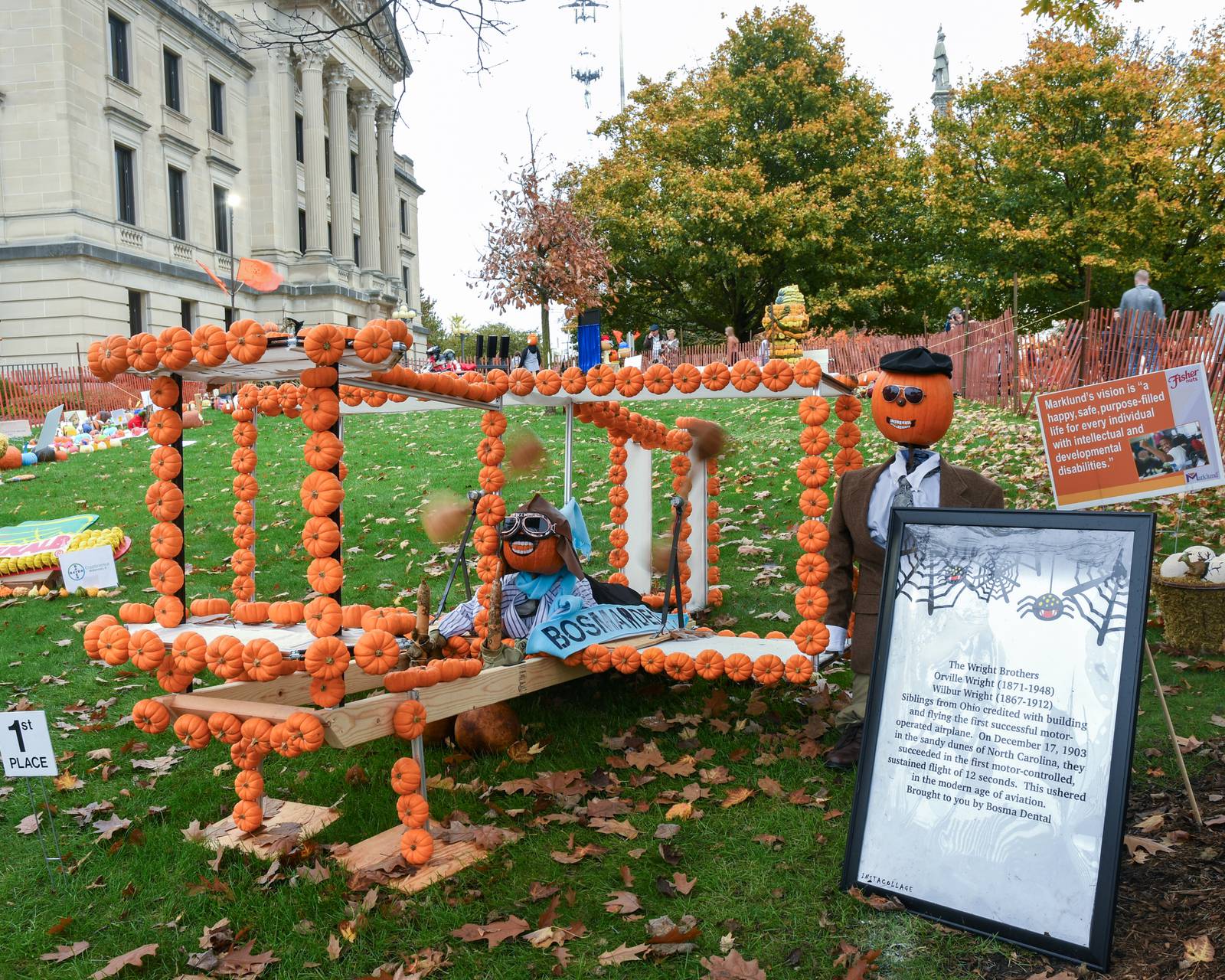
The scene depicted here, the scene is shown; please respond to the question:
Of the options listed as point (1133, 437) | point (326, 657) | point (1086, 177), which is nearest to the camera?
point (326, 657)

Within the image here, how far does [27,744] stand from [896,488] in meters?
4.04

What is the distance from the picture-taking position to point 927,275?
29.9m

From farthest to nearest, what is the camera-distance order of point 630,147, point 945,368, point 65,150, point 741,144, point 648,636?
point 630,147, point 741,144, point 65,150, point 648,636, point 945,368

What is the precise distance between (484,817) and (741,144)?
31777 millimetres

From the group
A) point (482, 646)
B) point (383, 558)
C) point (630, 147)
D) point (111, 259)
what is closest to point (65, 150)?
point (111, 259)

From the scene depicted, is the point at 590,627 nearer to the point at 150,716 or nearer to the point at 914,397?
the point at 914,397

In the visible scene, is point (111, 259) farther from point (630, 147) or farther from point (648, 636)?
point (648, 636)

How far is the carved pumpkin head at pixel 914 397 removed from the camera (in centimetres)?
464

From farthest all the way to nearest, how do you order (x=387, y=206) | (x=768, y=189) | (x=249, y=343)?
(x=387, y=206), (x=768, y=189), (x=249, y=343)

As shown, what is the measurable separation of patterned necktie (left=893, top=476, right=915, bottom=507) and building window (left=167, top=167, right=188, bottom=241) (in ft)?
114

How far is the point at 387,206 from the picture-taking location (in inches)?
1996

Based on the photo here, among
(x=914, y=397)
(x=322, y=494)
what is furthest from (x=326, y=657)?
(x=914, y=397)

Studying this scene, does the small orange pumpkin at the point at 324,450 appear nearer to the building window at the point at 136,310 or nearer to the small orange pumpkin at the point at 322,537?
the small orange pumpkin at the point at 322,537

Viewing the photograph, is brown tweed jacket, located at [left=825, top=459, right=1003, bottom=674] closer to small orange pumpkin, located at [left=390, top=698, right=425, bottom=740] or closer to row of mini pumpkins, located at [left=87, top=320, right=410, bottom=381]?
small orange pumpkin, located at [left=390, top=698, right=425, bottom=740]
